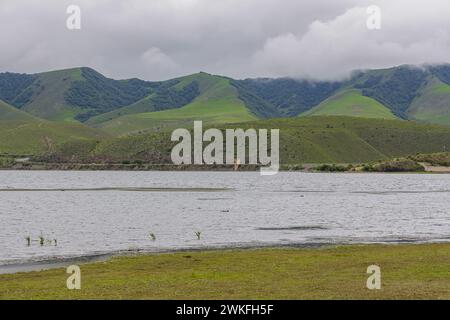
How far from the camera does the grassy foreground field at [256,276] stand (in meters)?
33.4

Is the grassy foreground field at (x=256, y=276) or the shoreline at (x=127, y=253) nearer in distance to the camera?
the grassy foreground field at (x=256, y=276)

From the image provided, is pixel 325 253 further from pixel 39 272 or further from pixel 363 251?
pixel 39 272

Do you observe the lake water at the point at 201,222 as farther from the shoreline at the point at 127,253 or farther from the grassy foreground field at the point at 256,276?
the grassy foreground field at the point at 256,276

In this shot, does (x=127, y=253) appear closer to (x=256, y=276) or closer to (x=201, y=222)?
(x=256, y=276)

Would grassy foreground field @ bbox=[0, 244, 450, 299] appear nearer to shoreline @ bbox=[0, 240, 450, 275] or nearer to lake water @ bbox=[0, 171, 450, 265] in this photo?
shoreline @ bbox=[0, 240, 450, 275]

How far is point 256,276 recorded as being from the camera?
40.7 metres

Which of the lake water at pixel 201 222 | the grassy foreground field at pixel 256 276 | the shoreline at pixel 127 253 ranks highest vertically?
the grassy foreground field at pixel 256 276

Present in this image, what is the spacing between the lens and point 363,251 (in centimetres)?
5497

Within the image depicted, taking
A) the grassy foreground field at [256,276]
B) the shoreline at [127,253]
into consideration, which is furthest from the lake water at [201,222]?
the grassy foreground field at [256,276]

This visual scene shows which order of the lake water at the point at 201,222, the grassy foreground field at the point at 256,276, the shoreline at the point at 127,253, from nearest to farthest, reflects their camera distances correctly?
the grassy foreground field at the point at 256,276, the shoreline at the point at 127,253, the lake water at the point at 201,222

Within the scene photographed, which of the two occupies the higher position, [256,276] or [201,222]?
[256,276]

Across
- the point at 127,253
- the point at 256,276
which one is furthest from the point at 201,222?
the point at 256,276
